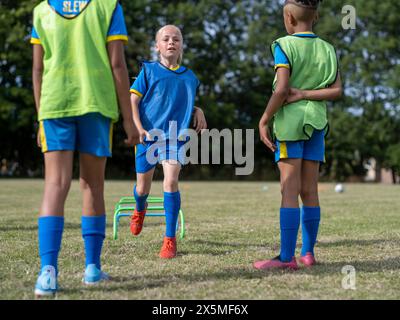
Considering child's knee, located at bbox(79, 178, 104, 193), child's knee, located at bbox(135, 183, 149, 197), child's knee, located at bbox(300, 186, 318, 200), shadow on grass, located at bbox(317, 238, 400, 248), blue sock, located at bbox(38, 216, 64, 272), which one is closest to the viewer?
blue sock, located at bbox(38, 216, 64, 272)

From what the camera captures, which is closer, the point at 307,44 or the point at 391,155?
the point at 307,44

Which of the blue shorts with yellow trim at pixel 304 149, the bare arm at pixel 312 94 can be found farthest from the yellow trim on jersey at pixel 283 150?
the bare arm at pixel 312 94

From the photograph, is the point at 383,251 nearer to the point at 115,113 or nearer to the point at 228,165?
the point at 115,113

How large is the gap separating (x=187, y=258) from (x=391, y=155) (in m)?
33.5

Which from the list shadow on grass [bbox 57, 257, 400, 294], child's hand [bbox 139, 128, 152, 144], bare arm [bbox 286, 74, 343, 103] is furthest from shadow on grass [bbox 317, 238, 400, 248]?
child's hand [bbox 139, 128, 152, 144]

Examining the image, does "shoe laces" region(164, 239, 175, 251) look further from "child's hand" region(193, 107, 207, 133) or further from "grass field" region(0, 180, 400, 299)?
"child's hand" region(193, 107, 207, 133)

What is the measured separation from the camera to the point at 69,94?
308 cm

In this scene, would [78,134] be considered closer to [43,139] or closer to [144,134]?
[43,139]

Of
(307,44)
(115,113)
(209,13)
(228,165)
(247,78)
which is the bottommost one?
(228,165)

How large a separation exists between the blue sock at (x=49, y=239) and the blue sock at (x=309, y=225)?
1922mm

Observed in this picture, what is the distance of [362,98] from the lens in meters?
37.1

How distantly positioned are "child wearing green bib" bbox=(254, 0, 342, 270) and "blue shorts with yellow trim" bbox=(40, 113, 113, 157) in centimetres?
127

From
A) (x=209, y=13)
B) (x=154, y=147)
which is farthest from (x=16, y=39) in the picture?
(x=154, y=147)

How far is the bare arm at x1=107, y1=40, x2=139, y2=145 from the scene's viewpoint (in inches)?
125
